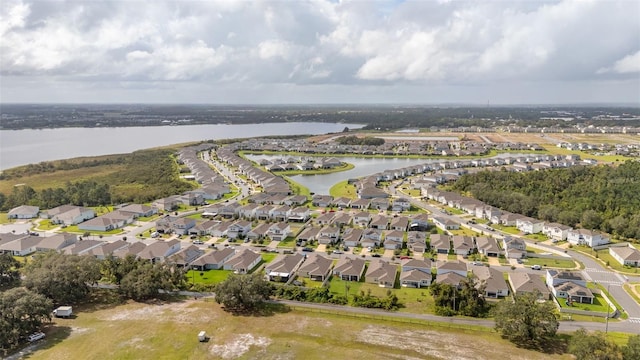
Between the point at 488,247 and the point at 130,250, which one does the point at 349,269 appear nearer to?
the point at 488,247

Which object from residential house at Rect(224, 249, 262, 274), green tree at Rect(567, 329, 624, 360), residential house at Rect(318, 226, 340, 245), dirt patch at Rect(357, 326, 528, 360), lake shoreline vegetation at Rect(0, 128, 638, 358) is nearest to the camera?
green tree at Rect(567, 329, 624, 360)

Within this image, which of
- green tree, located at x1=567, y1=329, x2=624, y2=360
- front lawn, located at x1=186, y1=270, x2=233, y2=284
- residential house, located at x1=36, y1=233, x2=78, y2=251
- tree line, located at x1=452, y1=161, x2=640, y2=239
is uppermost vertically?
tree line, located at x1=452, y1=161, x2=640, y2=239

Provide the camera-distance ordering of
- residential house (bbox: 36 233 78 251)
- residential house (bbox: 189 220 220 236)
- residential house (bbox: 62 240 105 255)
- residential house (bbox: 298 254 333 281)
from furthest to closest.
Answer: residential house (bbox: 189 220 220 236) → residential house (bbox: 36 233 78 251) → residential house (bbox: 62 240 105 255) → residential house (bbox: 298 254 333 281)

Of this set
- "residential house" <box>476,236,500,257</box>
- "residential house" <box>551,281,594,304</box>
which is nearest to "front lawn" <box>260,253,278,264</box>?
"residential house" <box>476,236,500,257</box>

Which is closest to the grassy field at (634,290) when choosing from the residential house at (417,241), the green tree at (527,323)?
the green tree at (527,323)

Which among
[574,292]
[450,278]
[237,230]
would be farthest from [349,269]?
[574,292]

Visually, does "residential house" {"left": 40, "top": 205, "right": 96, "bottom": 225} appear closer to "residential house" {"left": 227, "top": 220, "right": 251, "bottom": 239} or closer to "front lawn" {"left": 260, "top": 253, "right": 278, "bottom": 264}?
"residential house" {"left": 227, "top": 220, "right": 251, "bottom": 239}

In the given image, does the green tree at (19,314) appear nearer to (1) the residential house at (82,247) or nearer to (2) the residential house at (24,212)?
(1) the residential house at (82,247)
